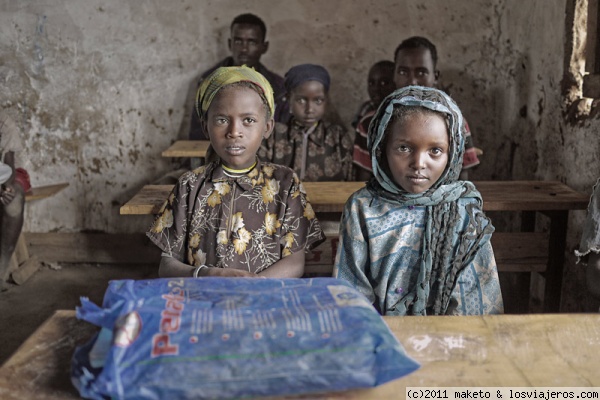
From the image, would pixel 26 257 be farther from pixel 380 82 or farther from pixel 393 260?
pixel 393 260

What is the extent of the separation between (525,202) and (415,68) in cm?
148

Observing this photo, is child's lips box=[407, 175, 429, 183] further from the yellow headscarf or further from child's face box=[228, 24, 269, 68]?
child's face box=[228, 24, 269, 68]

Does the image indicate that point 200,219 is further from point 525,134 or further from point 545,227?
point 525,134

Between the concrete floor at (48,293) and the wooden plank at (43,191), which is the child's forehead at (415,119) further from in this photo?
the wooden plank at (43,191)

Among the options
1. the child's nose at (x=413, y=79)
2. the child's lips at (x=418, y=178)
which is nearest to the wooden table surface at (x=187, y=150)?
the child's nose at (x=413, y=79)

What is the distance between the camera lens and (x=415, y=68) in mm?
3918

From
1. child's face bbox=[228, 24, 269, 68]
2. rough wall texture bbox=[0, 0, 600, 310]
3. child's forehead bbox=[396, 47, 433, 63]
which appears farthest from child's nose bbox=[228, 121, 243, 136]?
rough wall texture bbox=[0, 0, 600, 310]

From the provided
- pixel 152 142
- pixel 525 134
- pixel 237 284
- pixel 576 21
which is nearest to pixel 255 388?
pixel 237 284

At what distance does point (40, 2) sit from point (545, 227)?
3.93 m

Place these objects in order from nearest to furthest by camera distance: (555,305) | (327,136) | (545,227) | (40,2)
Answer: (555,305) < (545,227) < (327,136) < (40,2)

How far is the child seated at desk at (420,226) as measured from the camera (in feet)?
5.98

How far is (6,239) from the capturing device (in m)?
4.07

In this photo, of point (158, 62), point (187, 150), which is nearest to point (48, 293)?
point (187, 150)

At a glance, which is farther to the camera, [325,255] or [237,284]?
[325,255]
